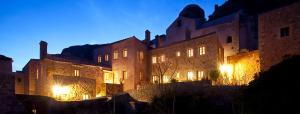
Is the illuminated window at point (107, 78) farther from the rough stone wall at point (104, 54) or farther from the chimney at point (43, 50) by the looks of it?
the chimney at point (43, 50)

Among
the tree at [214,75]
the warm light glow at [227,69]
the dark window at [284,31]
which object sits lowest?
the tree at [214,75]

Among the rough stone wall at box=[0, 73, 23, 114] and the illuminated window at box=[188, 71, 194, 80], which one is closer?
the rough stone wall at box=[0, 73, 23, 114]

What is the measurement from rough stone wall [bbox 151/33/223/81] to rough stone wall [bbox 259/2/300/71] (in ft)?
21.5

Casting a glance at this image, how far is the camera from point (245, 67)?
102ft

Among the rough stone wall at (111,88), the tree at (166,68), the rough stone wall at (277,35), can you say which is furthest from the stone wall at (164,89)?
the tree at (166,68)

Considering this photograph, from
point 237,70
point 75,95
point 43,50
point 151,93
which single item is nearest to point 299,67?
point 151,93

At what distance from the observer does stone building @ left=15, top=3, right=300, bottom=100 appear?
85.2ft

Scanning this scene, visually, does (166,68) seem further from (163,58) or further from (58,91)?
(58,91)

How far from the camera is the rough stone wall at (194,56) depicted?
32.7 meters

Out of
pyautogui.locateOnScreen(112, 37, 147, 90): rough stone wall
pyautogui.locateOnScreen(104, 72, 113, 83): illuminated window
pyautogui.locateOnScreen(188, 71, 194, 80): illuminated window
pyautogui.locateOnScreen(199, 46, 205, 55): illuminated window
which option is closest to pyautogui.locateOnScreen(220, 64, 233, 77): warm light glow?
pyautogui.locateOnScreen(199, 46, 205, 55): illuminated window

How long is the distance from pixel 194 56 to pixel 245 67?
5.91 meters

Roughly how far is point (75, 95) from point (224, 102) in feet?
53.5

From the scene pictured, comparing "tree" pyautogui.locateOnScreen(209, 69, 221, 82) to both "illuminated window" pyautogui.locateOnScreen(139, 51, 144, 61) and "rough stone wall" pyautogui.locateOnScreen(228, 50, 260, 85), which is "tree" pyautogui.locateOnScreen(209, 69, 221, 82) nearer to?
"rough stone wall" pyautogui.locateOnScreen(228, 50, 260, 85)

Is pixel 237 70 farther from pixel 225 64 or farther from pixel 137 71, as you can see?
pixel 137 71
